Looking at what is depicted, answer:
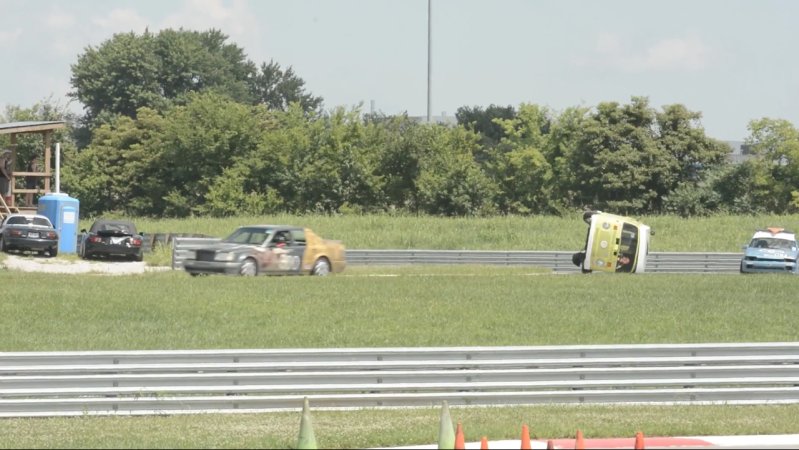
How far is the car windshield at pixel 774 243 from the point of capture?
1454 inches

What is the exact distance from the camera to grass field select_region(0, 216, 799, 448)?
12711 mm

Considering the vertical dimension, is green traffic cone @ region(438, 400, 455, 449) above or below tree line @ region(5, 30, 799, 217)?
below

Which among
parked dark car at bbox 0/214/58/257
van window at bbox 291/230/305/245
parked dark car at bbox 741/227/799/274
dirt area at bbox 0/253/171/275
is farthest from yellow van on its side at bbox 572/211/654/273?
parked dark car at bbox 0/214/58/257

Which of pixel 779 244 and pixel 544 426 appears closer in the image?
pixel 544 426

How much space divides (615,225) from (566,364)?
21.2 m

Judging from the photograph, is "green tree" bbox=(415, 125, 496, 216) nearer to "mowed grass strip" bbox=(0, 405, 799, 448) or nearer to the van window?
the van window

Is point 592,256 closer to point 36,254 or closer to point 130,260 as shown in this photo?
point 130,260

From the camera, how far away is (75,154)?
78.8m

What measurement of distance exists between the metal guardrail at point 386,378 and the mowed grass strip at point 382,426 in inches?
8.1

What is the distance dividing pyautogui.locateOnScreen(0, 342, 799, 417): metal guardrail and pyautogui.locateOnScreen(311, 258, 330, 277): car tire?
1592cm

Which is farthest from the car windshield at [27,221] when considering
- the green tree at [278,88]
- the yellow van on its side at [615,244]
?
the green tree at [278,88]

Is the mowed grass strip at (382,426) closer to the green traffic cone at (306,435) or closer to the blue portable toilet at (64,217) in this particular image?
the green traffic cone at (306,435)

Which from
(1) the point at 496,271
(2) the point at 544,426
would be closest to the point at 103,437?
(2) the point at 544,426

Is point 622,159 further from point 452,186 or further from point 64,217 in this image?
point 64,217
